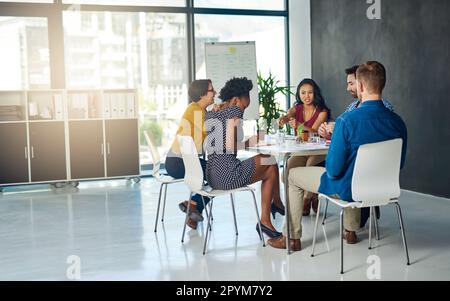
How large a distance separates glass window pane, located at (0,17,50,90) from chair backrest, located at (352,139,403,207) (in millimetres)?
5357

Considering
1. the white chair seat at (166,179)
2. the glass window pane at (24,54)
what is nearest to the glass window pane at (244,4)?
the glass window pane at (24,54)

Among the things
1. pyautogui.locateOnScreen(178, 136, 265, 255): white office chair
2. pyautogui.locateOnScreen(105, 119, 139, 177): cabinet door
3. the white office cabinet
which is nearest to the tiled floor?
pyautogui.locateOnScreen(178, 136, 265, 255): white office chair

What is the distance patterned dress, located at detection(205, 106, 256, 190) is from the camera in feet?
14.1

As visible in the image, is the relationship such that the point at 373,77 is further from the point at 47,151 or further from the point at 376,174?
the point at 47,151

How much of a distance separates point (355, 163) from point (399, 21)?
3642 millimetres

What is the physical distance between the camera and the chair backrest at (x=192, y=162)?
4.21 m

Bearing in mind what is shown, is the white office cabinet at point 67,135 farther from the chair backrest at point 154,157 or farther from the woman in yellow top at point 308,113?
the woman in yellow top at point 308,113

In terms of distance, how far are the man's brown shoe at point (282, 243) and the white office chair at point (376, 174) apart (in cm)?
57

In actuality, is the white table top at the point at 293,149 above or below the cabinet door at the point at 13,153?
above

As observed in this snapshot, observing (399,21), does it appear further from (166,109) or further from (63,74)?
(63,74)

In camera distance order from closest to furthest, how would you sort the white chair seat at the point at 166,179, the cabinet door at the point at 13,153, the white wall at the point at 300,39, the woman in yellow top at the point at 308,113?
the white chair seat at the point at 166,179, the woman in yellow top at the point at 308,113, the cabinet door at the point at 13,153, the white wall at the point at 300,39

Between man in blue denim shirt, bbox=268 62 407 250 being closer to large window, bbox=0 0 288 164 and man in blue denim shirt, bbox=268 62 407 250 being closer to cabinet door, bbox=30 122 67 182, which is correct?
cabinet door, bbox=30 122 67 182

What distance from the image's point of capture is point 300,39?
28.9 ft
